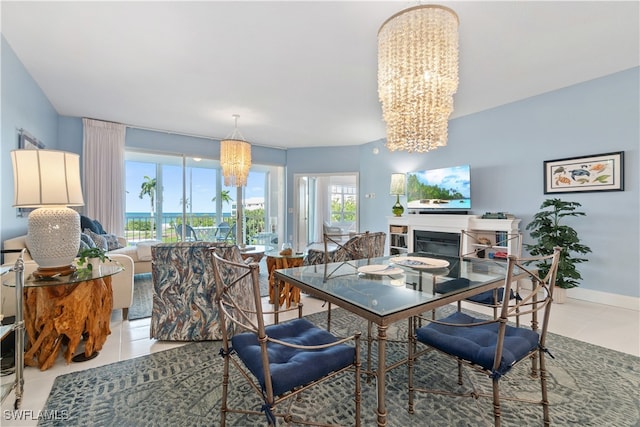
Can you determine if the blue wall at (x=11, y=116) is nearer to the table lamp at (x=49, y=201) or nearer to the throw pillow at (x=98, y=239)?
the throw pillow at (x=98, y=239)

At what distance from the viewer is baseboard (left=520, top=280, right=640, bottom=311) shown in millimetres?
3154

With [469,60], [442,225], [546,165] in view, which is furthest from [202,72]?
[546,165]

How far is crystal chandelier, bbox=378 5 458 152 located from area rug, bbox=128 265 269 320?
2.73 m

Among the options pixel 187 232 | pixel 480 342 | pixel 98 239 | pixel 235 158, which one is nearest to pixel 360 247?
pixel 480 342

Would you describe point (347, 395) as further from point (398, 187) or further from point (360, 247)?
point (398, 187)

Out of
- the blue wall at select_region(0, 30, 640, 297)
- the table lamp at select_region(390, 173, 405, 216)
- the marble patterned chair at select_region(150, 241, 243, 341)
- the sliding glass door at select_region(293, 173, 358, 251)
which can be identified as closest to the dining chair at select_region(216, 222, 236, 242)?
the sliding glass door at select_region(293, 173, 358, 251)

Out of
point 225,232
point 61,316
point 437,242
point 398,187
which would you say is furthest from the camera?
point 225,232

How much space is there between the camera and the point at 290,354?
134 cm

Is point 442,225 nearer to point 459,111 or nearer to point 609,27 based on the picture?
point 459,111

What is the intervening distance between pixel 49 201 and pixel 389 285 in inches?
88.8

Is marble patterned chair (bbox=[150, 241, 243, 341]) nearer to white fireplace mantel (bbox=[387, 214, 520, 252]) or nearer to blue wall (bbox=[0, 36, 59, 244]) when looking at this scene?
blue wall (bbox=[0, 36, 59, 244])

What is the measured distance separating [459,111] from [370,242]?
2.85m

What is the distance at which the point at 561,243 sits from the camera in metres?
3.30

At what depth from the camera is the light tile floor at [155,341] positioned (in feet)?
5.48
